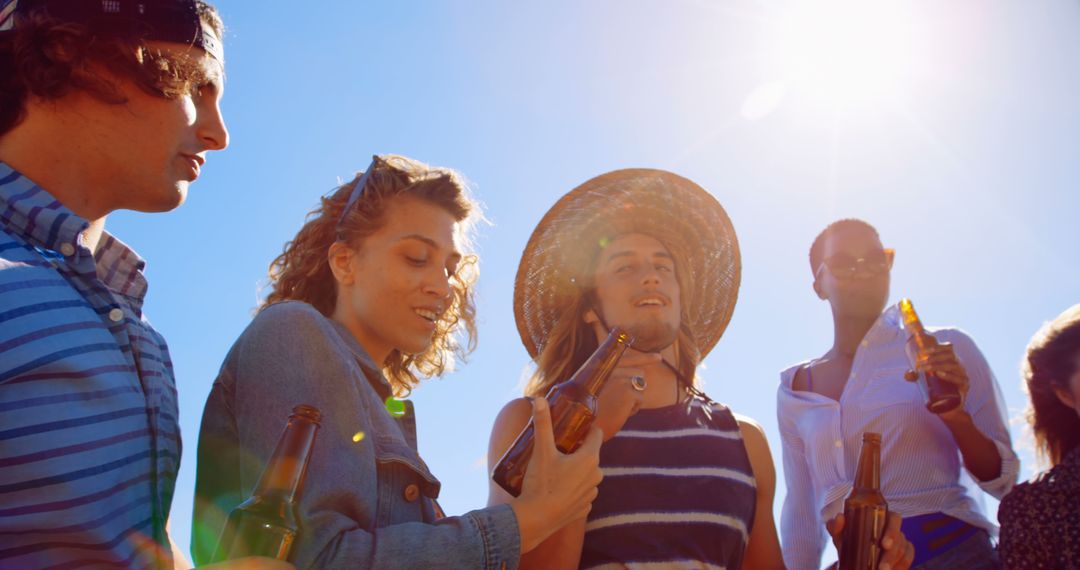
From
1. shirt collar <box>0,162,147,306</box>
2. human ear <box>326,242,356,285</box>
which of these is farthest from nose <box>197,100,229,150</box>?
human ear <box>326,242,356,285</box>

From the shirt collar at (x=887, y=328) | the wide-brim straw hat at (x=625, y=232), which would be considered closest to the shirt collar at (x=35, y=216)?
the wide-brim straw hat at (x=625, y=232)

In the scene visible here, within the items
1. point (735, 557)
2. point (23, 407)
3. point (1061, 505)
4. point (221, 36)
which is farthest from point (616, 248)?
point (23, 407)

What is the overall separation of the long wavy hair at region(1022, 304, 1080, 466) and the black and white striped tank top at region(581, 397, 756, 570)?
1.98 m

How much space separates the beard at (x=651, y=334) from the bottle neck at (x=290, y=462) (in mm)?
2024

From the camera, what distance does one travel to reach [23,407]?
196 cm

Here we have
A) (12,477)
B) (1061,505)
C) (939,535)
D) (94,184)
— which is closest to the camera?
(12,477)

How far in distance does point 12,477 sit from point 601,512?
→ 2.15 meters

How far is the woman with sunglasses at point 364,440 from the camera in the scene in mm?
2270

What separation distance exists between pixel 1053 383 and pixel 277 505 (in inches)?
168

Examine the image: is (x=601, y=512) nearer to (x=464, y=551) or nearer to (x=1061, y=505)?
(x=464, y=551)

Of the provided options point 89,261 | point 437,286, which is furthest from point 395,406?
point 89,261

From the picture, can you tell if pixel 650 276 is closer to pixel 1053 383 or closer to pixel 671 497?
pixel 671 497

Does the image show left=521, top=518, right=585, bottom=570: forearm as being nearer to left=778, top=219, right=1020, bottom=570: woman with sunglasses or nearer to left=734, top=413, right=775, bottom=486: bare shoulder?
left=734, top=413, right=775, bottom=486: bare shoulder

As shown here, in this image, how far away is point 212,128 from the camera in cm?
293
